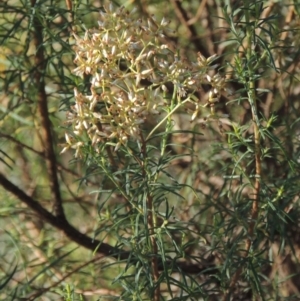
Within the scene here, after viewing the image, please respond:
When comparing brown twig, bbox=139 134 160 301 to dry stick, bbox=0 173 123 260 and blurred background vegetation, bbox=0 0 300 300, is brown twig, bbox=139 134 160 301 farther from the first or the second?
dry stick, bbox=0 173 123 260

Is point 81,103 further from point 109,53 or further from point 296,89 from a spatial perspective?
point 296,89

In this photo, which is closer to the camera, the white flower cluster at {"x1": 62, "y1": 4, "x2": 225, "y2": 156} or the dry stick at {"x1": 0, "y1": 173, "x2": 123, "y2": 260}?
the white flower cluster at {"x1": 62, "y1": 4, "x2": 225, "y2": 156}

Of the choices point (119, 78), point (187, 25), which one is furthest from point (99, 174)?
point (119, 78)

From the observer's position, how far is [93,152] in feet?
4.18

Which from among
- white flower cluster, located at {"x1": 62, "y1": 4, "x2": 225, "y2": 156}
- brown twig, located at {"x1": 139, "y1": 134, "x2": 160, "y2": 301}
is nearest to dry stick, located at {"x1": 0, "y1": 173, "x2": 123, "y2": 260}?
brown twig, located at {"x1": 139, "y1": 134, "x2": 160, "y2": 301}

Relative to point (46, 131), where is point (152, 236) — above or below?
below

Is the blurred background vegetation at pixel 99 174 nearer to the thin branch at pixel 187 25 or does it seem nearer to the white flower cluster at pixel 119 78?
the thin branch at pixel 187 25

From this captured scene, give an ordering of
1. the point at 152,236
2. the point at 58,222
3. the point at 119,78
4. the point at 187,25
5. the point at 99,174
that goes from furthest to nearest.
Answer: the point at 187,25 → the point at 99,174 → the point at 58,222 → the point at 152,236 → the point at 119,78

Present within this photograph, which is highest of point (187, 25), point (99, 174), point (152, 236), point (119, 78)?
point (187, 25)

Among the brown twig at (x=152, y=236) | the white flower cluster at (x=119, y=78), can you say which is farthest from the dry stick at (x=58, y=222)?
the white flower cluster at (x=119, y=78)

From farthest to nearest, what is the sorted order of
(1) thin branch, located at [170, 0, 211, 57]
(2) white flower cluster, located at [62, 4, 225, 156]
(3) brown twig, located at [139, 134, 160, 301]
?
(1) thin branch, located at [170, 0, 211, 57] < (3) brown twig, located at [139, 134, 160, 301] < (2) white flower cluster, located at [62, 4, 225, 156]

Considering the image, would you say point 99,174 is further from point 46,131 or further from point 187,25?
point 187,25

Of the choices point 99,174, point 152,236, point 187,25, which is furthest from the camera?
point 187,25

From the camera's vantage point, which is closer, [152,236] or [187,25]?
[152,236]
